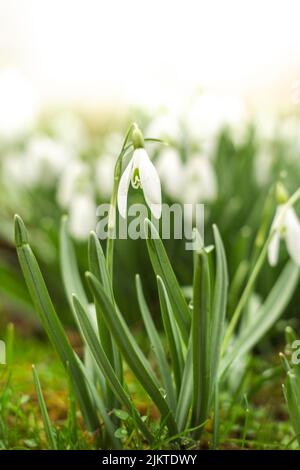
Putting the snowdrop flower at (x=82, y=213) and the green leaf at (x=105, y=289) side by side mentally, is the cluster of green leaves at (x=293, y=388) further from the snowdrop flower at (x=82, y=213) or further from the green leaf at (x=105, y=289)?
the snowdrop flower at (x=82, y=213)

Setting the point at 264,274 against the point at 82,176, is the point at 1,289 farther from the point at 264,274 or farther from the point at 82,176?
the point at 264,274

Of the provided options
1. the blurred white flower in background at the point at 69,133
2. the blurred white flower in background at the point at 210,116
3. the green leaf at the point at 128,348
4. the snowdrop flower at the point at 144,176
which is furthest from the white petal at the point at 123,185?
the blurred white flower in background at the point at 69,133

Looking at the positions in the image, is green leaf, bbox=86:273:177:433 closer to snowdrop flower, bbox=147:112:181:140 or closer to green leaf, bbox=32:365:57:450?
green leaf, bbox=32:365:57:450

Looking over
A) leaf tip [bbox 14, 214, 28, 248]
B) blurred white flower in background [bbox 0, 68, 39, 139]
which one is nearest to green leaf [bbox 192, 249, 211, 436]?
leaf tip [bbox 14, 214, 28, 248]

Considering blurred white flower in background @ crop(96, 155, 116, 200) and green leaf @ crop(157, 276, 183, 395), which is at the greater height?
blurred white flower in background @ crop(96, 155, 116, 200)

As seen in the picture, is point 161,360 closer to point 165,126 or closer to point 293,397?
point 293,397

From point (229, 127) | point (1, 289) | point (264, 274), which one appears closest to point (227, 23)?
point (229, 127)
